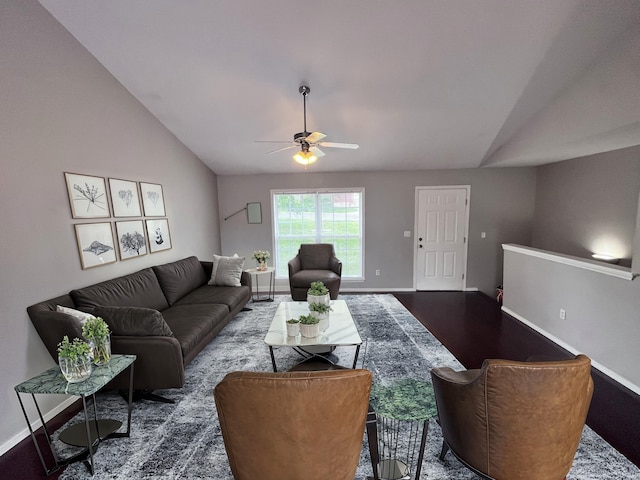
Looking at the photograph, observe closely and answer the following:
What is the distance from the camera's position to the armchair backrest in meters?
5.08

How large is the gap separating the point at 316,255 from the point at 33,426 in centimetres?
380

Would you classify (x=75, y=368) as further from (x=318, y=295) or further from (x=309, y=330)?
(x=318, y=295)

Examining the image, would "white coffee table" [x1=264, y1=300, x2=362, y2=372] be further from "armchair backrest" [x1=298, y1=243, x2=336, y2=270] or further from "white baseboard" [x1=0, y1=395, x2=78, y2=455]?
"armchair backrest" [x1=298, y1=243, x2=336, y2=270]

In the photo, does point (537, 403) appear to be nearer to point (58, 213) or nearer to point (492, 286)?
point (58, 213)

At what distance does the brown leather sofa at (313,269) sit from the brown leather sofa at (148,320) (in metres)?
1.22

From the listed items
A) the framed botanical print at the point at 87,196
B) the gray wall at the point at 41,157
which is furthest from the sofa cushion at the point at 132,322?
the framed botanical print at the point at 87,196

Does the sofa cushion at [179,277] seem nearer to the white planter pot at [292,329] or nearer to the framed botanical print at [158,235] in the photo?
the framed botanical print at [158,235]

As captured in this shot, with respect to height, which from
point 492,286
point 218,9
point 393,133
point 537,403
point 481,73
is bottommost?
point 492,286

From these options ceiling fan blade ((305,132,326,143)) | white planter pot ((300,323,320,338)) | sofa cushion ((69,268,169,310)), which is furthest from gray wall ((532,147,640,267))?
sofa cushion ((69,268,169,310))

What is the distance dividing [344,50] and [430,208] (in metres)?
3.40

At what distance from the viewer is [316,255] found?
16.8 feet

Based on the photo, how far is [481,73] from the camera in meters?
2.80

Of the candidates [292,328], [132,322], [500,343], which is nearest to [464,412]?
[292,328]

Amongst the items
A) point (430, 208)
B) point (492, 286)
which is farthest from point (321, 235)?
point (492, 286)
